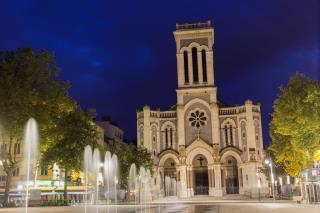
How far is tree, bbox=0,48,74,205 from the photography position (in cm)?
3425

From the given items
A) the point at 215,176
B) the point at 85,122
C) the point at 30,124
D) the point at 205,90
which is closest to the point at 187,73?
the point at 205,90

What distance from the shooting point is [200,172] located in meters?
77.6

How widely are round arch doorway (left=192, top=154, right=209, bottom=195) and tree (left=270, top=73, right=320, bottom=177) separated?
32.6m

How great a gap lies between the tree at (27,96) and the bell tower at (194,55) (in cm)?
4325

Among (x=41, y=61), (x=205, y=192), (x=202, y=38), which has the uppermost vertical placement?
(x=202, y=38)

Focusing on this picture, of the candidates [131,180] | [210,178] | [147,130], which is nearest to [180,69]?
[147,130]

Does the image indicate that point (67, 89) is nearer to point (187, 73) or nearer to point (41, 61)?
point (41, 61)

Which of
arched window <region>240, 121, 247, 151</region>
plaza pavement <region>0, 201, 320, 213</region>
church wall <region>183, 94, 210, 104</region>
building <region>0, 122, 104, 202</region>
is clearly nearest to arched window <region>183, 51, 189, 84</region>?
church wall <region>183, 94, 210, 104</region>

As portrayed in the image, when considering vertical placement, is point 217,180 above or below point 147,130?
below

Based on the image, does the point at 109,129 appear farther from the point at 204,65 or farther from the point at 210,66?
the point at 210,66

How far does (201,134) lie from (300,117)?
41.4m

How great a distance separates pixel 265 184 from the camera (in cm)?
7312

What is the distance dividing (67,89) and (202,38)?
47986 millimetres

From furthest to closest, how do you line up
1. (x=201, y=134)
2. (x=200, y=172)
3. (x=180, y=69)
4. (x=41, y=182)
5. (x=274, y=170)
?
(x=180, y=69)
(x=200, y=172)
(x=201, y=134)
(x=41, y=182)
(x=274, y=170)
